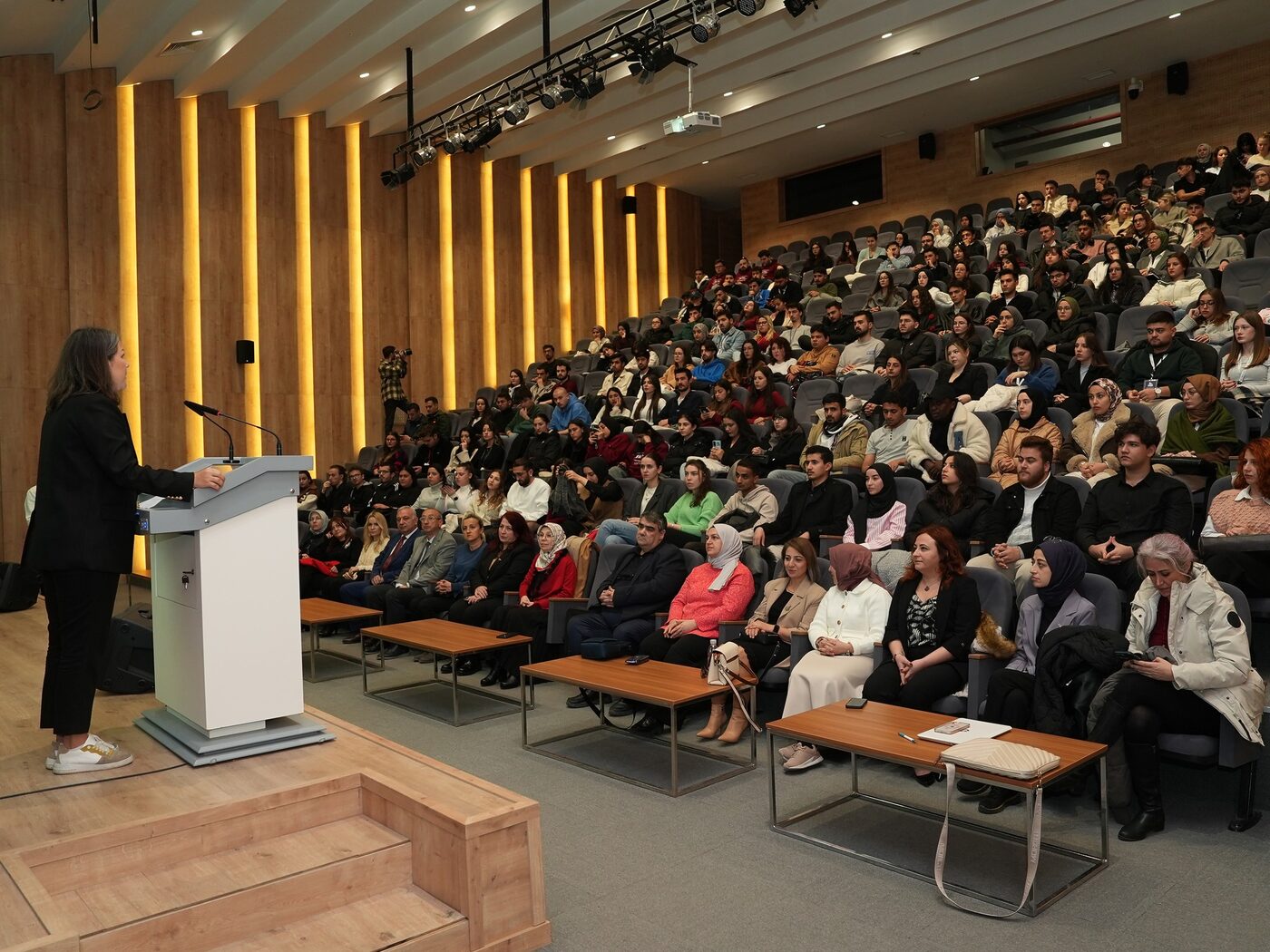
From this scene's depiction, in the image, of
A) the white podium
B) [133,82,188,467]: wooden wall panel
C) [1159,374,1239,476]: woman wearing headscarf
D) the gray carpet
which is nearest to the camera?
Result: the gray carpet

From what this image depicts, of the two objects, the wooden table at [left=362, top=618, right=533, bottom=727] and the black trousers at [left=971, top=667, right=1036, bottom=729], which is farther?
the wooden table at [left=362, top=618, right=533, bottom=727]

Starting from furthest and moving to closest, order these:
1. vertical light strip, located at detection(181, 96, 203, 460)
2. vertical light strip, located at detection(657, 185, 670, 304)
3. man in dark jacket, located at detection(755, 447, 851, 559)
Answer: vertical light strip, located at detection(657, 185, 670, 304) < vertical light strip, located at detection(181, 96, 203, 460) < man in dark jacket, located at detection(755, 447, 851, 559)

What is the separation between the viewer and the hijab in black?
5324 mm

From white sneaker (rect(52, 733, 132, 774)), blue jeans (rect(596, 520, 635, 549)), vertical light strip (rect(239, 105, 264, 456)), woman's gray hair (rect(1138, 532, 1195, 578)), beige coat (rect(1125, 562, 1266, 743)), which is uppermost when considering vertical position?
vertical light strip (rect(239, 105, 264, 456))

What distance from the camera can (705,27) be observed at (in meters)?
7.17

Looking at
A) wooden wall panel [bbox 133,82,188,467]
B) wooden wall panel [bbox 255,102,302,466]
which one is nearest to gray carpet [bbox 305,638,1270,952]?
wooden wall panel [bbox 133,82,188,467]

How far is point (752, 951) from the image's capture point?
8.06 ft

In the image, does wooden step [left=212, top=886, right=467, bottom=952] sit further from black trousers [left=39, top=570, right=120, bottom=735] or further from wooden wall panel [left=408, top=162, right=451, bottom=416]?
wooden wall panel [left=408, top=162, right=451, bottom=416]

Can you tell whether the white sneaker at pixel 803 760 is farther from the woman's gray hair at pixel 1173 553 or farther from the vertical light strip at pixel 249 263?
the vertical light strip at pixel 249 263

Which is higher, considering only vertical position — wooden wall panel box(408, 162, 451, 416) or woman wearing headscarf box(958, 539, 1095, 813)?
wooden wall panel box(408, 162, 451, 416)

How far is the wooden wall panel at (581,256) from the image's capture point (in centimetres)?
1345

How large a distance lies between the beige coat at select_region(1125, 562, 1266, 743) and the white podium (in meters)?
2.73

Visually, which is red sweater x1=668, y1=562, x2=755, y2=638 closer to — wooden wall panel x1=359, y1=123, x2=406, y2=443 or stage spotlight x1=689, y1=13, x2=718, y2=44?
stage spotlight x1=689, y1=13, x2=718, y2=44

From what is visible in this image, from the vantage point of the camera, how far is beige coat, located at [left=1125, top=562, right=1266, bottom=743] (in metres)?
3.02
